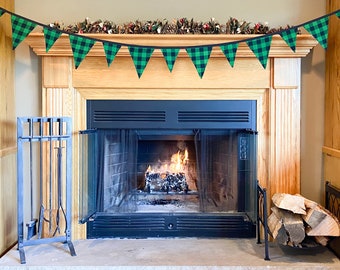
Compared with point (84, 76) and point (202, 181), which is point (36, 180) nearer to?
point (84, 76)

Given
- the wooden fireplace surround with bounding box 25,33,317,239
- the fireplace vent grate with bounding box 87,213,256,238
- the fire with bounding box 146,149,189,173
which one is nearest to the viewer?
the wooden fireplace surround with bounding box 25,33,317,239

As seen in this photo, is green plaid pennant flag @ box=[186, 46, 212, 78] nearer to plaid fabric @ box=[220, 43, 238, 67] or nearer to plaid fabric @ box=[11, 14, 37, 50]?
plaid fabric @ box=[220, 43, 238, 67]

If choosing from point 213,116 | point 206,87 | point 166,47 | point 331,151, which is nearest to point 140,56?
point 166,47

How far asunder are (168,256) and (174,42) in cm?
133

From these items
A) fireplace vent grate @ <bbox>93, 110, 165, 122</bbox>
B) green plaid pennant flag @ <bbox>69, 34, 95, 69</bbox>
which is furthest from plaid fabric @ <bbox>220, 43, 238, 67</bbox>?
green plaid pennant flag @ <bbox>69, 34, 95, 69</bbox>

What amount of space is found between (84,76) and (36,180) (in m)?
0.81

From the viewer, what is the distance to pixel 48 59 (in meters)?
2.50

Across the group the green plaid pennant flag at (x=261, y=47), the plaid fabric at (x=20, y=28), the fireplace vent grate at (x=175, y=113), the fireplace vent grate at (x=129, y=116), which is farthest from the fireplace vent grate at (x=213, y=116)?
the plaid fabric at (x=20, y=28)

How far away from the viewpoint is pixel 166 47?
7.50ft

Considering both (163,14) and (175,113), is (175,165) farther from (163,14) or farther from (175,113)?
(163,14)

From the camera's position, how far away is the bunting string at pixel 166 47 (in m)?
2.24

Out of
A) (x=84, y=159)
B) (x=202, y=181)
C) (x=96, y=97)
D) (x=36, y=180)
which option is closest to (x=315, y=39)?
(x=202, y=181)

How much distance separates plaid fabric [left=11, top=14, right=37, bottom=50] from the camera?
90.6 inches

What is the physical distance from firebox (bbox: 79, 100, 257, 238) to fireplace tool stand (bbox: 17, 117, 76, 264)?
0.16 metres
